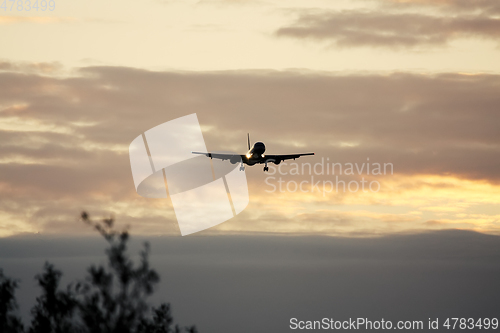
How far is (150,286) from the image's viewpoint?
196 ft

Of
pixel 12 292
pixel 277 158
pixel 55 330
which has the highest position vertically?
pixel 277 158

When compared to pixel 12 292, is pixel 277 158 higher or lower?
higher

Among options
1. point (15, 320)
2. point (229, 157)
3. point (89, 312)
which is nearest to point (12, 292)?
point (15, 320)

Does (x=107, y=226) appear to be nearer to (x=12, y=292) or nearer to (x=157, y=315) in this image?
(x=12, y=292)

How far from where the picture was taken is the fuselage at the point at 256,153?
445 feet

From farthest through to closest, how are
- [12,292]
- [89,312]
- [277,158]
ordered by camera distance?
[277,158]
[12,292]
[89,312]

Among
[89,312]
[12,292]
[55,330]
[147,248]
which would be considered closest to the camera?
[147,248]

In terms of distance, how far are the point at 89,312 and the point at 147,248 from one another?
387 inches

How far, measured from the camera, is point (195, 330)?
105062mm

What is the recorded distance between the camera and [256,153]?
447 ft

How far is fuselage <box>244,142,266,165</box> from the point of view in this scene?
5340 inches

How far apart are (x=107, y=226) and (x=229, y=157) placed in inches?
3492

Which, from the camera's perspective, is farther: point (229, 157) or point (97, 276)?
point (229, 157)

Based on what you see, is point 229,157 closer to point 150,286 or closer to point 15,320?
point 15,320
